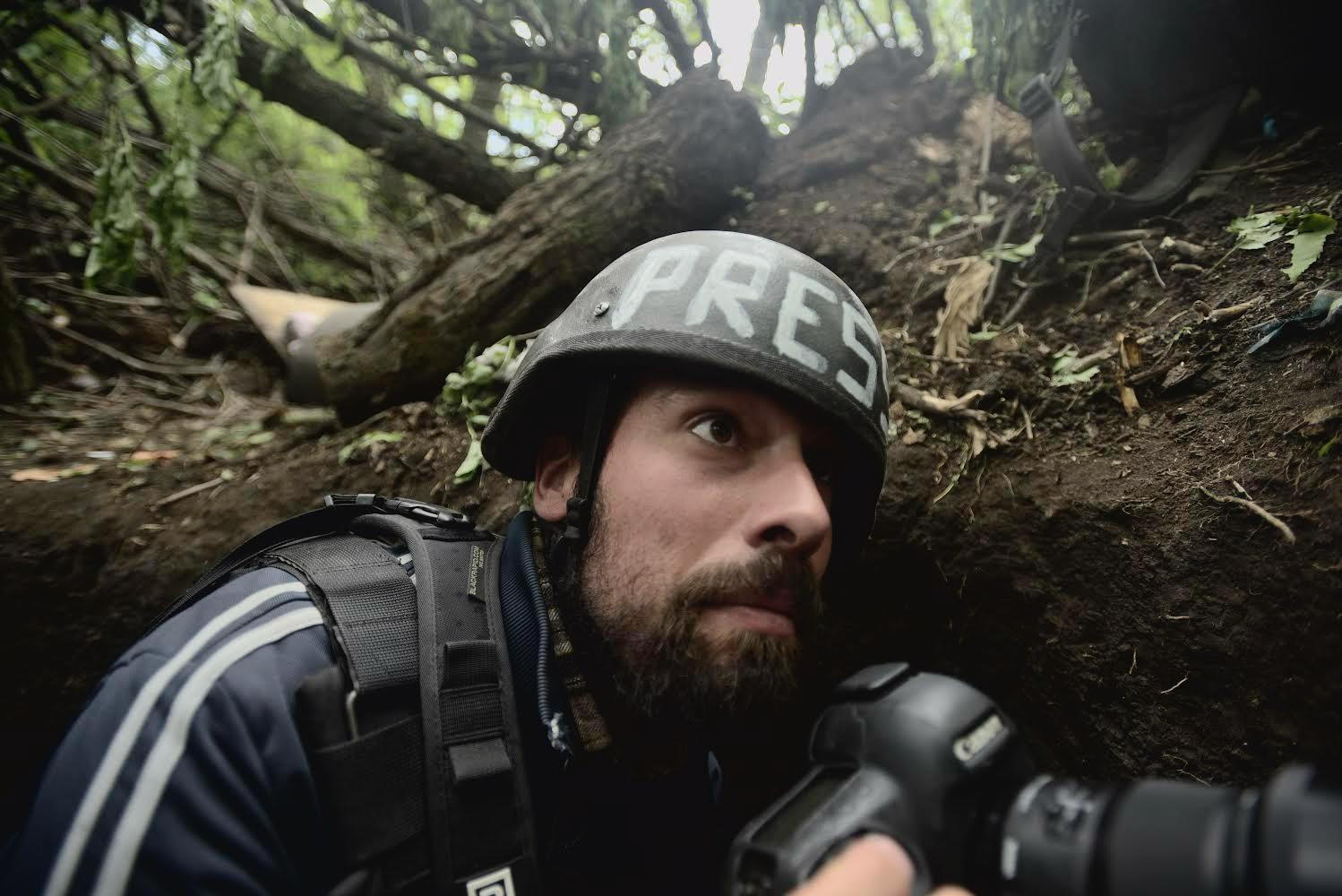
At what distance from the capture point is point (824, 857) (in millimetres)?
971

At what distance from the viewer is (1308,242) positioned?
7.02 ft

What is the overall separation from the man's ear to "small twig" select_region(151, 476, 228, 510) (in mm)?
2544

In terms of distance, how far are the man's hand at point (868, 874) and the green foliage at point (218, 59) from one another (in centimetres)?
458

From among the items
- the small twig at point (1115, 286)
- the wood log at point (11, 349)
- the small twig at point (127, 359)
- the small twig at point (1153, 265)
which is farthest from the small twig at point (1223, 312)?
the wood log at point (11, 349)

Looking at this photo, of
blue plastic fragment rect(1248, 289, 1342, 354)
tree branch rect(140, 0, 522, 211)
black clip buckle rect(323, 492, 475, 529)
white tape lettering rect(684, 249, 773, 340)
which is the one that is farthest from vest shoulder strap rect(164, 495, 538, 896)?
tree branch rect(140, 0, 522, 211)

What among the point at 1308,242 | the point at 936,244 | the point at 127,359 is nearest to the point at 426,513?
the point at 936,244

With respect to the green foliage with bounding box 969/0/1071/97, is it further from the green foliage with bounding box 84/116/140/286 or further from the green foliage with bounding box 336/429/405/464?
the green foliage with bounding box 84/116/140/286

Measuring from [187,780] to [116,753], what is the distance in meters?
0.13

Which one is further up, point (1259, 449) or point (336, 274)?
point (336, 274)

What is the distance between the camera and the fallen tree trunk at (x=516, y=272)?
11.7 ft

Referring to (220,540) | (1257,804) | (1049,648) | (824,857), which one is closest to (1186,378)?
(1049,648)

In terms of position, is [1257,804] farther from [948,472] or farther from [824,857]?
[948,472]

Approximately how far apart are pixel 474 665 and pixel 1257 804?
4.60 feet

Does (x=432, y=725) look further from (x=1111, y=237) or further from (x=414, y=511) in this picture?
(x=1111, y=237)
